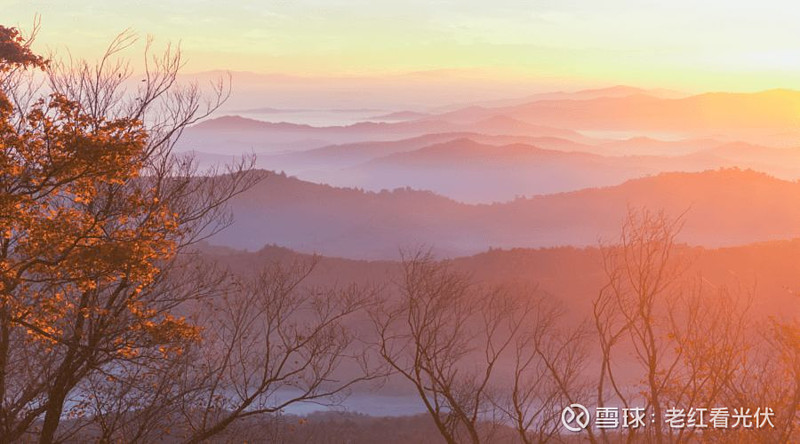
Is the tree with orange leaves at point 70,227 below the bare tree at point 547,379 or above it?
above

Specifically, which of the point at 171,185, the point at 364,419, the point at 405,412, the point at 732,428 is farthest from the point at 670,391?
the point at 405,412

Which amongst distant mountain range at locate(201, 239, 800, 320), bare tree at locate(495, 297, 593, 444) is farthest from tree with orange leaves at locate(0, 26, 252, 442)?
distant mountain range at locate(201, 239, 800, 320)

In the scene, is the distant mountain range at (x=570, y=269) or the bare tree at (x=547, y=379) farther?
the distant mountain range at (x=570, y=269)

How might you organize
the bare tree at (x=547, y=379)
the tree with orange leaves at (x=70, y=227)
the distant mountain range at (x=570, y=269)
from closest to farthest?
1. the tree with orange leaves at (x=70, y=227)
2. the bare tree at (x=547, y=379)
3. the distant mountain range at (x=570, y=269)

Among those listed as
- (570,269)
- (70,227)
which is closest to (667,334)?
(70,227)

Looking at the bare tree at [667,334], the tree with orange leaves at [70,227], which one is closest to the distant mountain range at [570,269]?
the bare tree at [667,334]

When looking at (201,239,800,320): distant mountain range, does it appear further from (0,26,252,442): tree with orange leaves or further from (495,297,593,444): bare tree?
(0,26,252,442): tree with orange leaves

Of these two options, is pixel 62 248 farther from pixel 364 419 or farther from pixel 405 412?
pixel 405 412

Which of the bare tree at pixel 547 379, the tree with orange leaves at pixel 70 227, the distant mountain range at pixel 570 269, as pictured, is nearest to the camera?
the tree with orange leaves at pixel 70 227

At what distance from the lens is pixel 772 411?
1905 centimetres

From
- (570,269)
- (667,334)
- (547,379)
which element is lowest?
(570,269)

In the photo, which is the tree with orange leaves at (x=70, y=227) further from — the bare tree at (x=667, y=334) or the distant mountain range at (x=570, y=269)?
the distant mountain range at (x=570, y=269)

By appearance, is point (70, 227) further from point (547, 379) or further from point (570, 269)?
point (570, 269)

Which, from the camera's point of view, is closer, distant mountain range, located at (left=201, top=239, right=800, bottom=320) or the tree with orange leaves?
the tree with orange leaves
